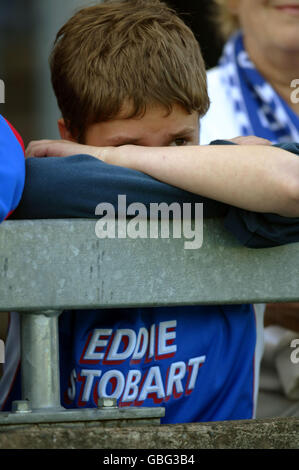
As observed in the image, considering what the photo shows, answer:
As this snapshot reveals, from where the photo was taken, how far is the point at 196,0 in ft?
15.6

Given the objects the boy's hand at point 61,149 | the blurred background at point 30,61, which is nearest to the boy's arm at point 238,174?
the boy's hand at point 61,149

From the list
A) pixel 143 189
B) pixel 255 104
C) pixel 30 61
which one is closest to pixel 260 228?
pixel 143 189

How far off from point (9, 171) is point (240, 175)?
389mm

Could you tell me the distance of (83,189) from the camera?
1.48 meters

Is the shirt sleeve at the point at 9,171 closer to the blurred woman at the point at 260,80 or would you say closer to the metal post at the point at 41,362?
the metal post at the point at 41,362

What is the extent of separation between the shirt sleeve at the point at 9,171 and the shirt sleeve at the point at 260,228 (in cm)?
36

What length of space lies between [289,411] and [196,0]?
2.91 m

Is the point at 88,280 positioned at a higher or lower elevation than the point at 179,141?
lower

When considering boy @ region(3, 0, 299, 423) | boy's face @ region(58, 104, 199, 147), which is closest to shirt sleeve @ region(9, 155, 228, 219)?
boy @ region(3, 0, 299, 423)

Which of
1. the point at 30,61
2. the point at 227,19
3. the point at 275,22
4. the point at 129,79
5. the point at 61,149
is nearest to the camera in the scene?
the point at 61,149

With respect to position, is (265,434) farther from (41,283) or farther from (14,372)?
(14,372)

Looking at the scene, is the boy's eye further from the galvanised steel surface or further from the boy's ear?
the galvanised steel surface

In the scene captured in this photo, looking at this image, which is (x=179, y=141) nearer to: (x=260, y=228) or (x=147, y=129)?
(x=147, y=129)

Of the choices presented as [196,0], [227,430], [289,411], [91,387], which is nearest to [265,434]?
[227,430]
